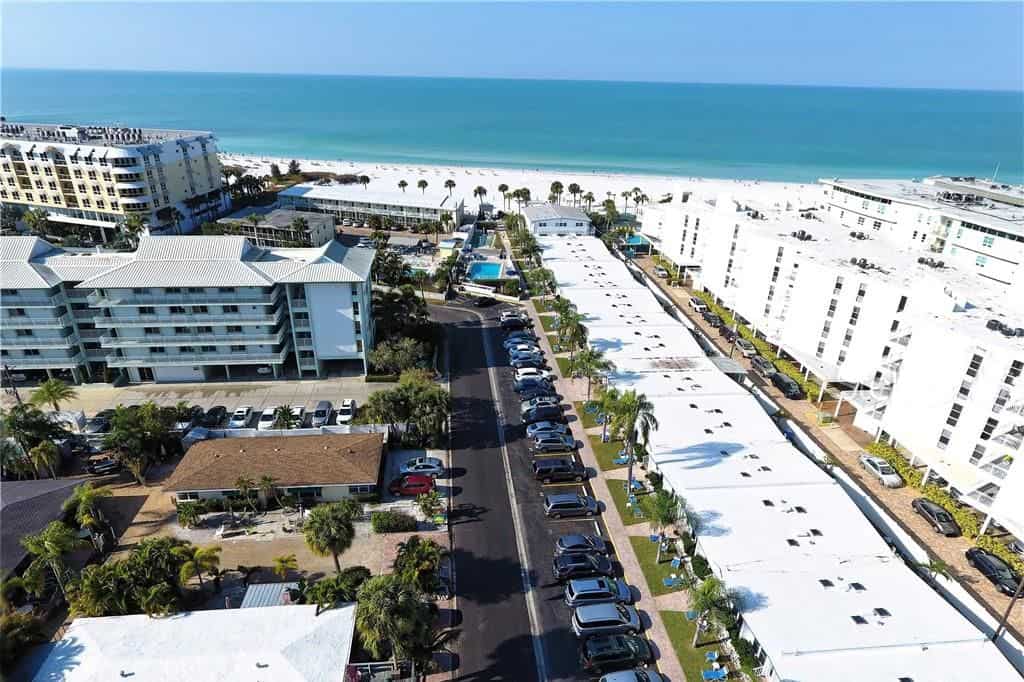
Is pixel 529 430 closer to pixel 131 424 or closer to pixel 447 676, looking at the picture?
pixel 447 676

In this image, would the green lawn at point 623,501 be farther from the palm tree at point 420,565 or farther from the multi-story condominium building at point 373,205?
the multi-story condominium building at point 373,205

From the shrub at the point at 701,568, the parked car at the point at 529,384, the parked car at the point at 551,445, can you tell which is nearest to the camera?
the shrub at the point at 701,568

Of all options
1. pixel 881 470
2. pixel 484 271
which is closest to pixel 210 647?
pixel 881 470

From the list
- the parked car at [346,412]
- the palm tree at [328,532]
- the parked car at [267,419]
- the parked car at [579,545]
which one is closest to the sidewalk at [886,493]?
the parked car at [579,545]

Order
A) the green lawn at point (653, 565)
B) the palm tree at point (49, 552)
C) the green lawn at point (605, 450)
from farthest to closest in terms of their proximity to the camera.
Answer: the green lawn at point (605, 450) < the green lawn at point (653, 565) < the palm tree at point (49, 552)

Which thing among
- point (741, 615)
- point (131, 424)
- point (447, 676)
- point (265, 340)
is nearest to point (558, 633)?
point (447, 676)

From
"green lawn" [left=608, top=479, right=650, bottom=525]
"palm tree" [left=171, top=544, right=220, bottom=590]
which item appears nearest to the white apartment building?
"green lawn" [left=608, top=479, right=650, bottom=525]

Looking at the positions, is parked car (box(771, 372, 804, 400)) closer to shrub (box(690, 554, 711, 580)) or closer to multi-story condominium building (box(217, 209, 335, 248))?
shrub (box(690, 554, 711, 580))

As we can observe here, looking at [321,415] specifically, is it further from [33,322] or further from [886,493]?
[886,493]
